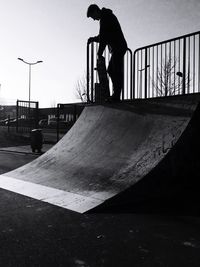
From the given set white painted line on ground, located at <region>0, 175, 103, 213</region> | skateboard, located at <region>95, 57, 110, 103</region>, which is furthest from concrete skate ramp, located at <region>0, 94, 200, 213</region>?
skateboard, located at <region>95, 57, 110, 103</region>

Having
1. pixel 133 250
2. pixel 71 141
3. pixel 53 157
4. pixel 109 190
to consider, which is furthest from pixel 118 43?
pixel 133 250

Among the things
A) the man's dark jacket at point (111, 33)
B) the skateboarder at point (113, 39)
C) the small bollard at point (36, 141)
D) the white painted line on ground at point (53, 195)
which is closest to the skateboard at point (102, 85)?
the skateboarder at point (113, 39)

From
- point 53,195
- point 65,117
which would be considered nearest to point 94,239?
point 53,195

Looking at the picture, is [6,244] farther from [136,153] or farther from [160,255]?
[136,153]

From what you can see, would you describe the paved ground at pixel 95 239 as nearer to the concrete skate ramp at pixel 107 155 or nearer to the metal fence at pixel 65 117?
the concrete skate ramp at pixel 107 155

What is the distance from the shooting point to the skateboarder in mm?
6242

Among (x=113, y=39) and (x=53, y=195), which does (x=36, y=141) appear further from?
(x=53, y=195)

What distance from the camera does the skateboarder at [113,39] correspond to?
246 inches

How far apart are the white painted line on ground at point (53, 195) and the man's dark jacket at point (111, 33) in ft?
12.3

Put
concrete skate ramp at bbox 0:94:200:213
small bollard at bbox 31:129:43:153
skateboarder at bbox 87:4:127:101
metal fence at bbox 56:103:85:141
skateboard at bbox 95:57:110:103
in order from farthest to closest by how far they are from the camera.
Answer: small bollard at bbox 31:129:43:153 → metal fence at bbox 56:103:85:141 → skateboard at bbox 95:57:110:103 → skateboarder at bbox 87:4:127:101 → concrete skate ramp at bbox 0:94:200:213

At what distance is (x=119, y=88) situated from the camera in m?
6.65

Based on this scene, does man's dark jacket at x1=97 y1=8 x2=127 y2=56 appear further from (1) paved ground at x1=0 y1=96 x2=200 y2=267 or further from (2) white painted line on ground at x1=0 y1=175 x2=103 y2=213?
(1) paved ground at x1=0 y1=96 x2=200 y2=267

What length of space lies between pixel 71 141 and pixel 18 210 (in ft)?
8.63

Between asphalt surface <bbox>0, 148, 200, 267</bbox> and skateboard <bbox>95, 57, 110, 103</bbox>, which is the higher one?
skateboard <bbox>95, 57, 110, 103</bbox>
